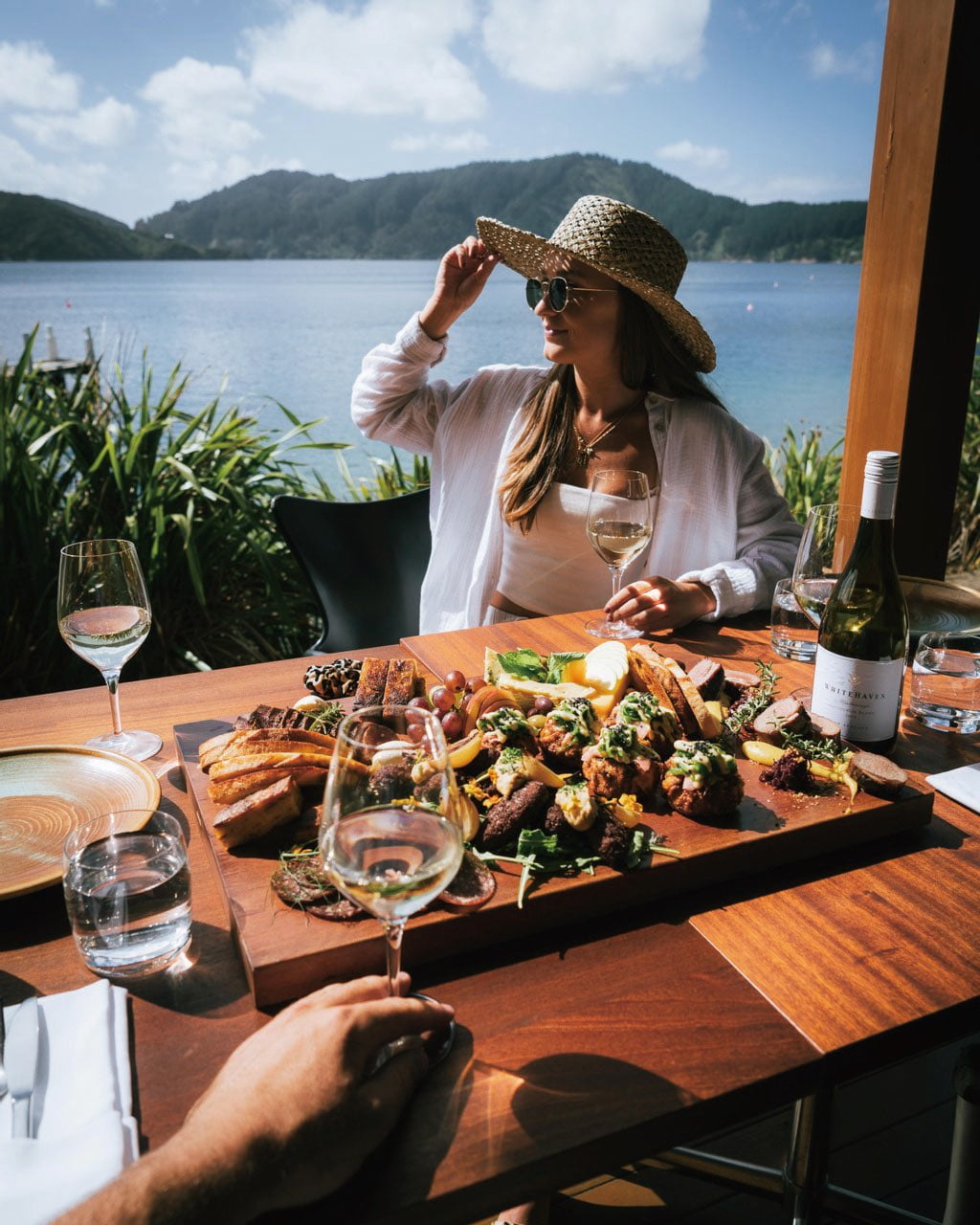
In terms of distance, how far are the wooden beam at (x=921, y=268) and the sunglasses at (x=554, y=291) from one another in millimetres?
892

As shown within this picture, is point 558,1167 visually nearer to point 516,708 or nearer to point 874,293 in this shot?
point 516,708

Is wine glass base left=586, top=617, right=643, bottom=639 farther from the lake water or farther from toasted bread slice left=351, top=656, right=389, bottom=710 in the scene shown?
the lake water

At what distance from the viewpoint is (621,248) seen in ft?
7.62

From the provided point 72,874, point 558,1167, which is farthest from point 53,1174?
point 558,1167

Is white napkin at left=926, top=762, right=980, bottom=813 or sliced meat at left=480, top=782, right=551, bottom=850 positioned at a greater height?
sliced meat at left=480, top=782, right=551, bottom=850

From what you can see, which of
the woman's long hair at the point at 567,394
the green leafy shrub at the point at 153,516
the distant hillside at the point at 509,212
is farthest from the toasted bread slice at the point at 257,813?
the distant hillside at the point at 509,212

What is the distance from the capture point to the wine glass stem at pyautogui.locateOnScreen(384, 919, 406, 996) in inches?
30.0

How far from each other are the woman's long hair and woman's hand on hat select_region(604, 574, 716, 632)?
72cm

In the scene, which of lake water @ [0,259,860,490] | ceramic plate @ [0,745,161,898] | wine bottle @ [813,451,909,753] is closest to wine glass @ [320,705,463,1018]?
ceramic plate @ [0,745,161,898]

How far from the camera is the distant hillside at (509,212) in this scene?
23156 millimetres

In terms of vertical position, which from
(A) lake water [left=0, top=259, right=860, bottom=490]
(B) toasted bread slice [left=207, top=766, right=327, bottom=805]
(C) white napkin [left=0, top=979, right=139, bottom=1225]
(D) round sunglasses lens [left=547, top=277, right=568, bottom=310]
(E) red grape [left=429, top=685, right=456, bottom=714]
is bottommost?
(C) white napkin [left=0, top=979, right=139, bottom=1225]

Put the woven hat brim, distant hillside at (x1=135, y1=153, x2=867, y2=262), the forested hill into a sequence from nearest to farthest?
the woven hat brim → the forested hill → distant hillside at (x1=135, y1=153, x2=867, y2=262)

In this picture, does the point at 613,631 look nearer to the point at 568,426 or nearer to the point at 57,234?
the point at 568,426

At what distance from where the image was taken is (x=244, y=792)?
3.49ft
